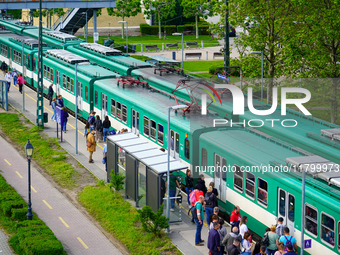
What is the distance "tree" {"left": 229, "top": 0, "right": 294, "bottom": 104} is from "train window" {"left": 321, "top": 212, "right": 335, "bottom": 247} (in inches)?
700

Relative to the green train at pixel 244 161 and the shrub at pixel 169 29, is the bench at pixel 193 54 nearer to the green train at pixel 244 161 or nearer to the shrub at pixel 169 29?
the shrub at pixel 169 29

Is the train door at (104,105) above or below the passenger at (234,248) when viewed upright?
above

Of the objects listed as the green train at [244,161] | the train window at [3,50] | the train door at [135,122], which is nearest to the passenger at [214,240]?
the green train at [244,161]

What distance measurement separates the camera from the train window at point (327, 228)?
54.0ft

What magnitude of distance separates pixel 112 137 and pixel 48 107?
54.9ft

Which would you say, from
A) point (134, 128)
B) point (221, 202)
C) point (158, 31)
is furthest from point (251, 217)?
point (158, 31)

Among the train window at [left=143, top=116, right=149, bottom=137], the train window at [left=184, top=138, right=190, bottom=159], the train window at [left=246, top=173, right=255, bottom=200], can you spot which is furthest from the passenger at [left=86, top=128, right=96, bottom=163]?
the train window at [left=246, top=173, right=255, bottom=200]

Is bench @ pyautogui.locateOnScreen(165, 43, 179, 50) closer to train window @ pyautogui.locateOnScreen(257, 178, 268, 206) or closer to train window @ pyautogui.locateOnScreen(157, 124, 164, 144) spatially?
train window @ pyautogui.locateOnScreen(157, 124, 164, 144)

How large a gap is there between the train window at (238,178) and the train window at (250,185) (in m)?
0.37

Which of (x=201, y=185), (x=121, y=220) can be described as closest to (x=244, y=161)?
(x=201, y=185)

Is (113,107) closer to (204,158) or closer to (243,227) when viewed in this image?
(204,158)

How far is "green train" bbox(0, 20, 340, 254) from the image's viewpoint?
17.0 metres

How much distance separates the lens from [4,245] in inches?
790

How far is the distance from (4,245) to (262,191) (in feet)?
28.6
